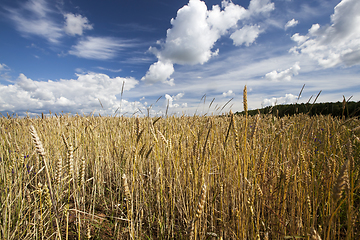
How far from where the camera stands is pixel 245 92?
107 cm

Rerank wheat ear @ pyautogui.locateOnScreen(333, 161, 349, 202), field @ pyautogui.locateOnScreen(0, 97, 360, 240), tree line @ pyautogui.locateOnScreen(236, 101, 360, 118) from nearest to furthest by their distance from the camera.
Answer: wheat ear @ pyautogui.locateOnScreen(333, 161, 349, 202), field @ pyautogui.locateOnScreen(0, 97, 360, 240), tree line @ pyautogui.locateOnScreen(236, 101, 360, 118)

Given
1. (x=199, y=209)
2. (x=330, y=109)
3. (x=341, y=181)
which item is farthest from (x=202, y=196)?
(x=330, y=109)

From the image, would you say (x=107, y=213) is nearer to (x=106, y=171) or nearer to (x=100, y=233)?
(x=100, y=233)

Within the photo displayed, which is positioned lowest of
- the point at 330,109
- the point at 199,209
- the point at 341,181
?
the point at 199,209

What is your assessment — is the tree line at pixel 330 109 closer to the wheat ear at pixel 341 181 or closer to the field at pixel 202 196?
the field at pixel 202 196

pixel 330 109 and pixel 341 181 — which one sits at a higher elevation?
pixel 330 109

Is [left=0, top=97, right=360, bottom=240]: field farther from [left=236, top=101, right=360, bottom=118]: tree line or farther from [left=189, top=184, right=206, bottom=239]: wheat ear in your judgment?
[left=236, top=101, right=360, bottom=118]: tree line

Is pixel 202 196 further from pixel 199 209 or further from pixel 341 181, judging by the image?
pixel 341 181

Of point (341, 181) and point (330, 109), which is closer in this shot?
point (341, 181)

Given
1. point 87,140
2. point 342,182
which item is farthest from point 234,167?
point 87,140

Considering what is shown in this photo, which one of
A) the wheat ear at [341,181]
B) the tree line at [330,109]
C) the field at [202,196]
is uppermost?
the tree line at [330,109]

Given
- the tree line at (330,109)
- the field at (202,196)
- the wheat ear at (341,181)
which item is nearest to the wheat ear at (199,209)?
the field at (202,196)

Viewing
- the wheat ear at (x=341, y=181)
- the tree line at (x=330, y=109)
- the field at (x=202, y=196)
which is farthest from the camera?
the tree line at (x=330, y=109)

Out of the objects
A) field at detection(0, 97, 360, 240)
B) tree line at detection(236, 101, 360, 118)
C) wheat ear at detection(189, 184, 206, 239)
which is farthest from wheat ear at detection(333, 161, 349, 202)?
tree line at detection(236, 101, 360, 118)
